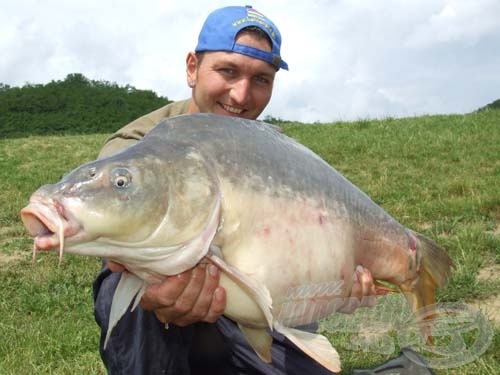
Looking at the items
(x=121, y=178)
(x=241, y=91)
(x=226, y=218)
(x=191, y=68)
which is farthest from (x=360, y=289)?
(x=191, y=68)

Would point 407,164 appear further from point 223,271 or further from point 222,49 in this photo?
point 223,271

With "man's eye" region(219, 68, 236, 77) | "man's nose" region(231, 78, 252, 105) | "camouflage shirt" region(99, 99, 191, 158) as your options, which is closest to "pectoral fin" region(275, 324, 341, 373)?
"camouflage shirt" region(99, 99, 191, 158)

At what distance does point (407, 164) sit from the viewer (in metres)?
8.17

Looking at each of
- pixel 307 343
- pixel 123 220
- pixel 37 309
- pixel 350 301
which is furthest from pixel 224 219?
pixel 37 309

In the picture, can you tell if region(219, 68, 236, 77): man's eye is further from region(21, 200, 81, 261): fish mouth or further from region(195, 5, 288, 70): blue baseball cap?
region(21, 200, 81, 261): fish mouth

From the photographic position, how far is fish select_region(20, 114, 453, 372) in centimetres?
183

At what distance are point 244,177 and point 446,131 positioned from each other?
26.6ft

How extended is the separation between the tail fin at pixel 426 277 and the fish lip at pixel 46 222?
1.42m

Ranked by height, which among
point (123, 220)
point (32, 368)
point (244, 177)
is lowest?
point (32, 368)

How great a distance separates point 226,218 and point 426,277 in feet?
3.45

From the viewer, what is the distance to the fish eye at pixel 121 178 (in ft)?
6.15

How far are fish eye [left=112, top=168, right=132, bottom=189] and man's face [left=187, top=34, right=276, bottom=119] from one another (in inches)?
54.4

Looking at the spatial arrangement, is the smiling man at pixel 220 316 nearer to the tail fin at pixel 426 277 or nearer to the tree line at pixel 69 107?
the tail fin at pixel 426 277

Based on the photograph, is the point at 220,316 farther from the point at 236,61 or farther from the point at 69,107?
the point at 69,107
